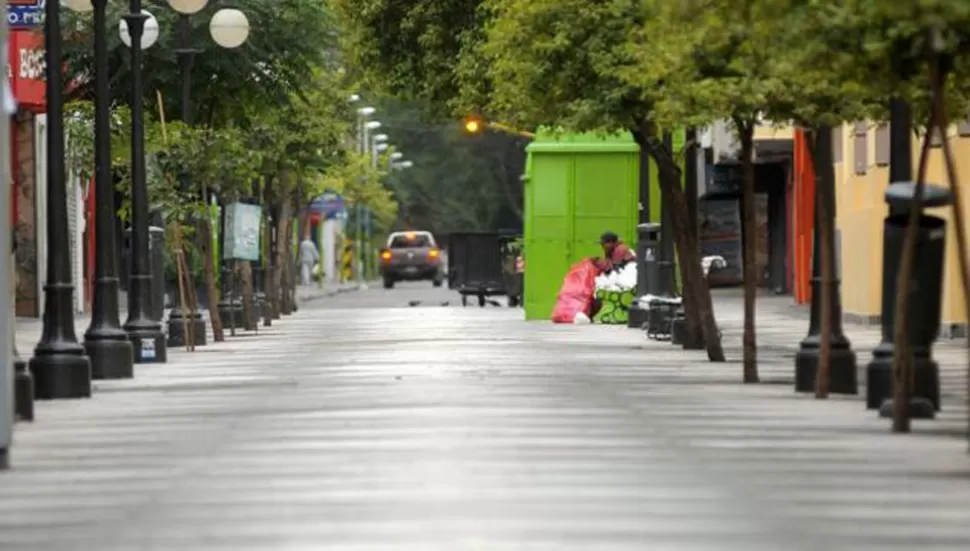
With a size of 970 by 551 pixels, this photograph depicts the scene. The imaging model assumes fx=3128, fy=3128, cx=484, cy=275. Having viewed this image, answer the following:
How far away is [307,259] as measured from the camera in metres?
106

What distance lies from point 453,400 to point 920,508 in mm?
9087

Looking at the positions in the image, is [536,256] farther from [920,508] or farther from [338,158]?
[920,508]

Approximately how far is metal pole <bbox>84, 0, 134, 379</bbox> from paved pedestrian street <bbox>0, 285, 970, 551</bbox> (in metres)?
0.35

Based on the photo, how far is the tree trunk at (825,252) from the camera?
23.3 metres

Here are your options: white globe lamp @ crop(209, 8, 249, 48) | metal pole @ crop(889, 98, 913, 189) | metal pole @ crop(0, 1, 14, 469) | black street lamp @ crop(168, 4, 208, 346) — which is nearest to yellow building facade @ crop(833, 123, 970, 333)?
white globe lamp @ crop(209, 8, 249, 48)

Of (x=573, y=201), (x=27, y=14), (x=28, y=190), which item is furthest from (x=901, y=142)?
(x=28, y=190)

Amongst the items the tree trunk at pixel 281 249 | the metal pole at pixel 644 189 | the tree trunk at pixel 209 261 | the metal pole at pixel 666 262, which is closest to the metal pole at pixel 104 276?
the tree trunk at pixel 209 261

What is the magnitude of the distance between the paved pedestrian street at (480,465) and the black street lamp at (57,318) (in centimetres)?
34

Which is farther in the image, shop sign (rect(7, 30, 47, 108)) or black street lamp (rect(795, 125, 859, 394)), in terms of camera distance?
shop sign (rect(7, 30, 47, 108))

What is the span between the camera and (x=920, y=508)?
45.3ft

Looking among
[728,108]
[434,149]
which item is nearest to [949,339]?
[728,108]

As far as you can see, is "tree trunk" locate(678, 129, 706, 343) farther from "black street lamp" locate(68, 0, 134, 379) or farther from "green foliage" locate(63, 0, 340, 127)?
"green foliage" locate(63, 0, 340, 127)

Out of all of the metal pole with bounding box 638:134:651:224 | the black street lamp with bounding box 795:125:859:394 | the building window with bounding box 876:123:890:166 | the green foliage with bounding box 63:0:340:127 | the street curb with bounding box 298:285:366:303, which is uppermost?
the green foliage with bounding box 63:0:340:127

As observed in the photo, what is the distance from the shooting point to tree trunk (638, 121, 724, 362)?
100 feet
